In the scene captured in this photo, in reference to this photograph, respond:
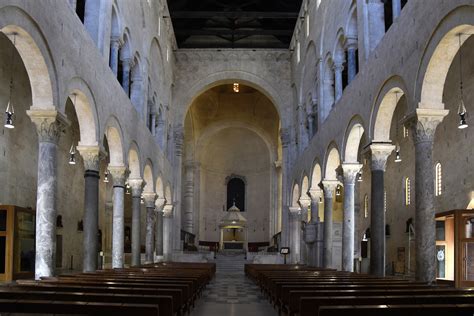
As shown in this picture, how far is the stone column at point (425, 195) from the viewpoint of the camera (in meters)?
12.5

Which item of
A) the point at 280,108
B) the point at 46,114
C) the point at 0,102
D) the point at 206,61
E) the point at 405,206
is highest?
the point at 206,61

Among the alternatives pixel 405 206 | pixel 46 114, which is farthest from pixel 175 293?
pixel 405 206

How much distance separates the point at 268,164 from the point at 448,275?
32.6 metres

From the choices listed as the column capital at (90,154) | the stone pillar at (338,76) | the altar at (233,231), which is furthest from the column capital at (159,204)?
the column capital at (90,154)

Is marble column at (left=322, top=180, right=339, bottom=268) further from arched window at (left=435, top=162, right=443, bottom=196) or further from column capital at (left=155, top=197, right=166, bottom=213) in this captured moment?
column capital at (left=155, top=197, right=166, bottom=213)

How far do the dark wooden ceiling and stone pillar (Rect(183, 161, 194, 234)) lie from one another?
12.2m

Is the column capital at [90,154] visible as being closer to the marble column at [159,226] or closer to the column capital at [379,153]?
the column capital at [379,153]

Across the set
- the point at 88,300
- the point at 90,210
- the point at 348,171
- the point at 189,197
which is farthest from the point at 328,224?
the point at 189,197

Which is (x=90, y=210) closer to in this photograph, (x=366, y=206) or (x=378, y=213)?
(x=378, y=213)

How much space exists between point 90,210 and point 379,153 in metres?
8.99

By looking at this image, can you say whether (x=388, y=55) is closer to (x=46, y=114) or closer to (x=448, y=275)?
(x=448, y=275)

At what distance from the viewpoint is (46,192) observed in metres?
13.4

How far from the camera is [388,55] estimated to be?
1534cm

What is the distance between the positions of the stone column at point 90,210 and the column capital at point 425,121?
31.1 feet
